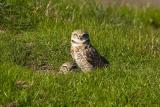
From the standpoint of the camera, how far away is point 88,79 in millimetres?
11047

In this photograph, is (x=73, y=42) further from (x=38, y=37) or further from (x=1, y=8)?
(x=1, y=8)

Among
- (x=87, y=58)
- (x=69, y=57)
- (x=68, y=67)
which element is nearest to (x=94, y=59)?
(x=87, y=58)

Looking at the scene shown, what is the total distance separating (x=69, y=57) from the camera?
43.2 ft

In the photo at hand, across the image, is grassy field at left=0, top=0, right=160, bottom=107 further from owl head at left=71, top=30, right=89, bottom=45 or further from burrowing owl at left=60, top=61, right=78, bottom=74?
owl head at left=71, top=30, right=89, bottom=45

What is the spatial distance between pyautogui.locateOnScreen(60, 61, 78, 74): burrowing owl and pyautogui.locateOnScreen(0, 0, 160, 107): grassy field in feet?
0.74

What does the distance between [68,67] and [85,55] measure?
1.52 ft

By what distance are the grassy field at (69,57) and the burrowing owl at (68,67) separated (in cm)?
23

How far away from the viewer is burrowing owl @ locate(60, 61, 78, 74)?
11833 mm

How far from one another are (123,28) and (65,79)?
16.0 ft

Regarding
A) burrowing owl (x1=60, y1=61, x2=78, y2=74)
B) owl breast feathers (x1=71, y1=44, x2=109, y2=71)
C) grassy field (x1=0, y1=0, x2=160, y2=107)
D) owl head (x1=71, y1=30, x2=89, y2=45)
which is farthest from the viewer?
owl head (x1=71, y1=30, x2=89, y2=45)

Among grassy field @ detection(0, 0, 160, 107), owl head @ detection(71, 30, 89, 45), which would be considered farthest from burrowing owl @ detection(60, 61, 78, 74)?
owl head @ detection(71, 30, 89, 45)

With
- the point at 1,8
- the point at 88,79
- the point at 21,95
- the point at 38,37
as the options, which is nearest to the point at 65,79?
the point at 88,79

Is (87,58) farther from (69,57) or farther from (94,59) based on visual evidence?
(69,57)

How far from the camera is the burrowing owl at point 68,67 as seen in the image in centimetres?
1183
